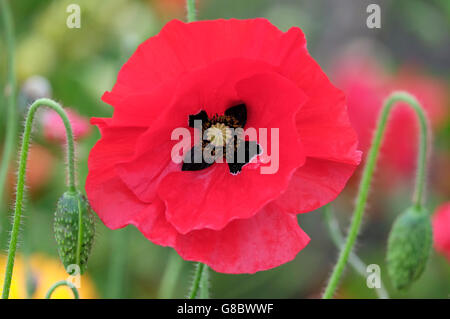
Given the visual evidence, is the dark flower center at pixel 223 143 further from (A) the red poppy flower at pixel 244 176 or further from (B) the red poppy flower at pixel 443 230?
(B) the red poppy flower at pixel 443 230

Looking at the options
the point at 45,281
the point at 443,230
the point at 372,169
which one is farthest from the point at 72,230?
the point at 443,230

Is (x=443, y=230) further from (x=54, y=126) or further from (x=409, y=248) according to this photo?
(x=54, y=126)

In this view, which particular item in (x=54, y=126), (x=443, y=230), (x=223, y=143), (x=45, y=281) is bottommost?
(x=45, y=281)

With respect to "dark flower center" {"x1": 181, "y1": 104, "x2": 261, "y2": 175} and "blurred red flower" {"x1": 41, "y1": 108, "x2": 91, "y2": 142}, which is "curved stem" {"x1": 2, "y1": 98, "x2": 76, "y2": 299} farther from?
"blurred red flower" {"x1": 41, "y1": 108, "x2": 91, "y2": 142}

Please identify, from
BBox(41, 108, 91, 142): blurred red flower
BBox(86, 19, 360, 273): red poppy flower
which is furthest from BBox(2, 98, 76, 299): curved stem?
BBox(41, 108, 91, 142): blurred red flower

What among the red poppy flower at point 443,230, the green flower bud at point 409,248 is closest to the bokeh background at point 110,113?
the red poppy flower at point 443,230

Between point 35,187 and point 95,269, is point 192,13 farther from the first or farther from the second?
point 95,269
